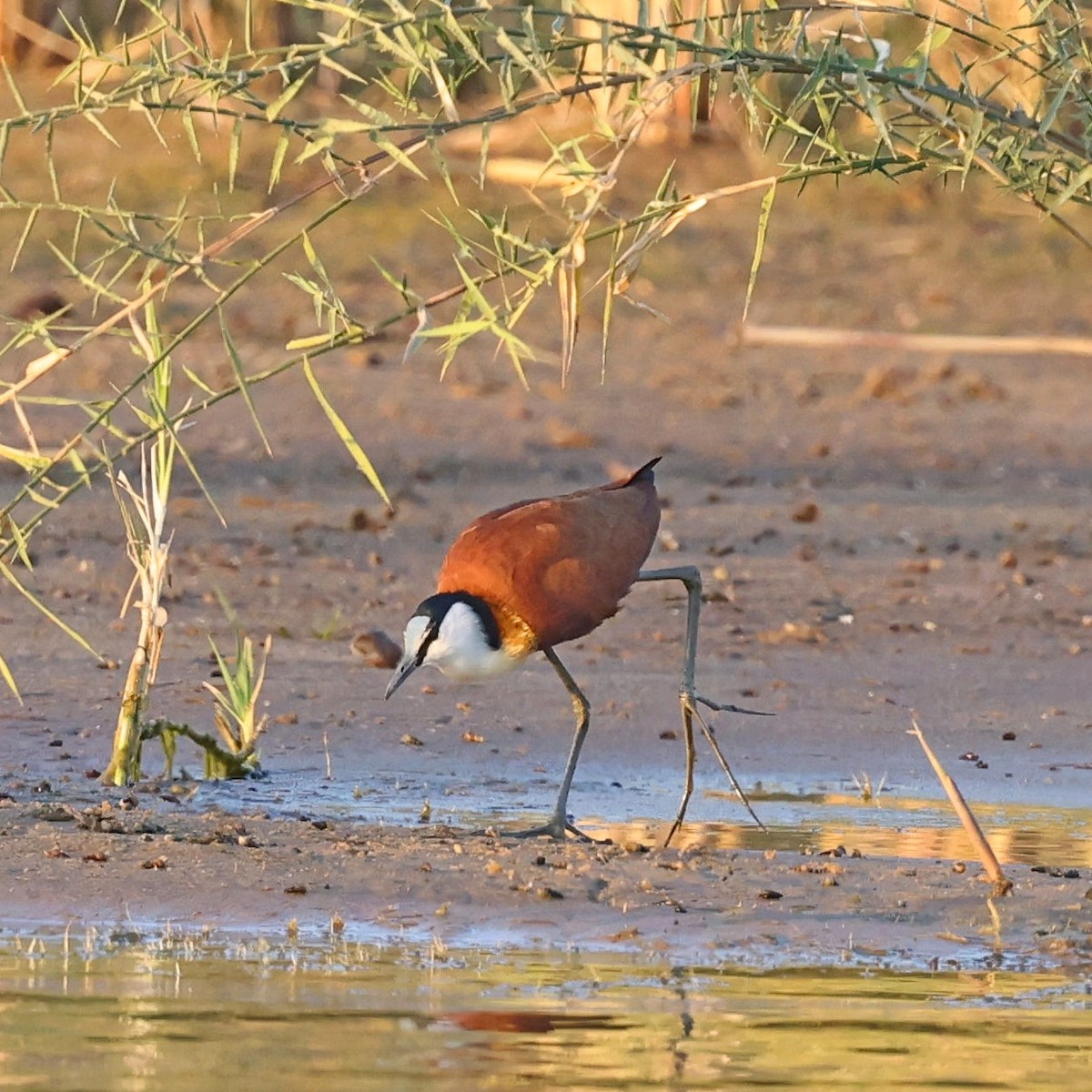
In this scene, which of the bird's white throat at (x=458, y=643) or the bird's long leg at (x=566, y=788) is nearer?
the bird's white throat at (x=458, y=643)

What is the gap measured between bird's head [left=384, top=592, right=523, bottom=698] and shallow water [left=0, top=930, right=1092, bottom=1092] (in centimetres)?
92

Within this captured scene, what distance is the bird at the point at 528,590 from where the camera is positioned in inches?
226

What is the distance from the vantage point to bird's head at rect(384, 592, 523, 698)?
5.73 metres

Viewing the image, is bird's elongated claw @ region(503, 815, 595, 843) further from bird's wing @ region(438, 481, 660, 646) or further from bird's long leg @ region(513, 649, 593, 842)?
bird's wing @ region(438, 481, 660, 646)

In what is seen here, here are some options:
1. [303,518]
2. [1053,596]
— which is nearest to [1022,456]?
[1053,596]

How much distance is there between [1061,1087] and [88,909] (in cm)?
216

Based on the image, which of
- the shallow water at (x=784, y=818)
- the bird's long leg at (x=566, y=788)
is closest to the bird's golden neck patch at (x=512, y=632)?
the bird's long leg at (x=566, y=788)

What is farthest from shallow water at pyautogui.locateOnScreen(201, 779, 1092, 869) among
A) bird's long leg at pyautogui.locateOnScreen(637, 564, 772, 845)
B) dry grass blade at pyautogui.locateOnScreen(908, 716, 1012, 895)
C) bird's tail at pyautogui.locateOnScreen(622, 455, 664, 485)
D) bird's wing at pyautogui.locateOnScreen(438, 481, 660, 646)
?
bird's tail at pyautogui.locateOnScreen(622, 455, 664, 485)

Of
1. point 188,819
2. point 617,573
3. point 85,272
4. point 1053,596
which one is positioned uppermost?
point 85,272

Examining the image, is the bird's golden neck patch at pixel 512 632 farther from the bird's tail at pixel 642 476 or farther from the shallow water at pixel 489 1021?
the shallow water at pixel 489 1021

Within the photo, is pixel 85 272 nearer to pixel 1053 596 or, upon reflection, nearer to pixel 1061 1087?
pixel 1061 1087

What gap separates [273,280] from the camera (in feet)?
47.0

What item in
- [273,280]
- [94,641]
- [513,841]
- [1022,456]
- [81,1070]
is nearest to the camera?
[81,1070]

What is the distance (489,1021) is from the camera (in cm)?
429
